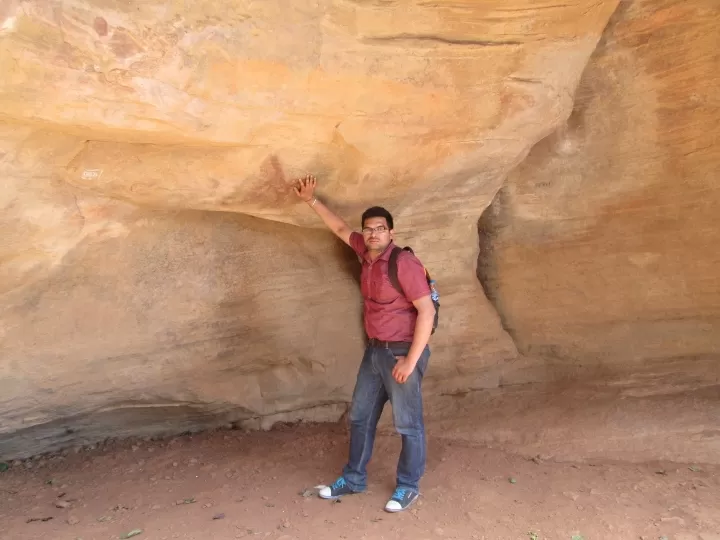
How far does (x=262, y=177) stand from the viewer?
3648mm

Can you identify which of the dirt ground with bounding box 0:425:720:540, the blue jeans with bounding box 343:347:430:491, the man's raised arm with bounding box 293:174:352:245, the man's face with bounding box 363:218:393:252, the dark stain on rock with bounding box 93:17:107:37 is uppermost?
the dark stain on rock with bounding box 93:17:107:37

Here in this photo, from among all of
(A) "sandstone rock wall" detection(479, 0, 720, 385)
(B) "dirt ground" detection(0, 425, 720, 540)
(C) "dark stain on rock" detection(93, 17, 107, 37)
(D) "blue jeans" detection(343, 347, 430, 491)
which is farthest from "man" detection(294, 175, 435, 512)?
(A) "sandstone rock wall" detection(479, 0, 720, 385)

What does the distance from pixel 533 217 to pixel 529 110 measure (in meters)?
1.05

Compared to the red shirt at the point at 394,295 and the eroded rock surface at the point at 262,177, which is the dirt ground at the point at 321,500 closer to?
the eroded rock surface at the point at 262,177

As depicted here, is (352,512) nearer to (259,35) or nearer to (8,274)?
(8,274)

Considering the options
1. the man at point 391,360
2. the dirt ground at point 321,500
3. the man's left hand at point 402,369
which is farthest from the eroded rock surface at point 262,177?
the man's left hand at point 402,369

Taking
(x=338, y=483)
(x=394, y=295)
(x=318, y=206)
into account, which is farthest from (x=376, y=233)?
(x=338, y=483)

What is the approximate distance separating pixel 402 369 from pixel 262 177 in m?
1.36

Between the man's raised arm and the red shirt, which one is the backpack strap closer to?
the red shirt

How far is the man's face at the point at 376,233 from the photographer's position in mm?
3525

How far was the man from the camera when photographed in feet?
11.1

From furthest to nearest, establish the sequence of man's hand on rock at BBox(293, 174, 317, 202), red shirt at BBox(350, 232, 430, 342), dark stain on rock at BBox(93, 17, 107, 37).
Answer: man's hand on rock at BBox(293, 174, 317, 202) < red shirt at BBox(350, 232, 430, 342) < dark stain on rock at BBox(93, 17, 107, 37)

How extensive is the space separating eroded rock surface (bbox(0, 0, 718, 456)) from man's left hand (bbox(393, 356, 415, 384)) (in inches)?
46.8

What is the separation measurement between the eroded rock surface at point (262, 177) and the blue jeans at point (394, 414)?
1.13 meters
